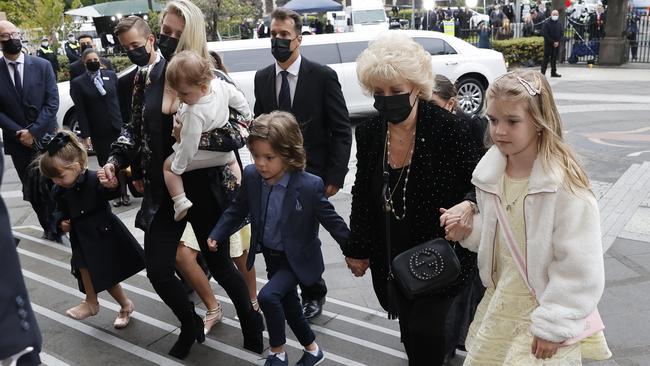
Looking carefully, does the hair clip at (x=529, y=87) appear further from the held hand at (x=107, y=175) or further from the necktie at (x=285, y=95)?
the held hand at (x=107, y=175)

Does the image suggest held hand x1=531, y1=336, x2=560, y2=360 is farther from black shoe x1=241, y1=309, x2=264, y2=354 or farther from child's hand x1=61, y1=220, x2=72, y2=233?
child's hand x1=61, y1=220, x2=72, y2=233

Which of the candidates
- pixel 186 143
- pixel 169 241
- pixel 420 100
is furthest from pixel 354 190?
pixel 169 241

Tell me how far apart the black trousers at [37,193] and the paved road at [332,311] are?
225mm

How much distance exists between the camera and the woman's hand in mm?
2510

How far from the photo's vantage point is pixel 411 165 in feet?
9.06

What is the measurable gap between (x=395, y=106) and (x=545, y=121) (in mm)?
694

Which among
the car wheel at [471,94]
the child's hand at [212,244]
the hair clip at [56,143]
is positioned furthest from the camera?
the car wheel at [471,94]

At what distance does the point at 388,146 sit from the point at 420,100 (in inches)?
9.9

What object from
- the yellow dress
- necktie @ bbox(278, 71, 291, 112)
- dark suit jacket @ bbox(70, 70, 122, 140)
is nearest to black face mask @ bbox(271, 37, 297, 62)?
necktie @ bbox(278, 71, 291, 112)

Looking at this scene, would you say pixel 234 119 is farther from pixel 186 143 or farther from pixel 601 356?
pixel 601 356

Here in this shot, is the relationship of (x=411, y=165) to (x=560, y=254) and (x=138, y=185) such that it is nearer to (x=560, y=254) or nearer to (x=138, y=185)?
(x=560, y=254)

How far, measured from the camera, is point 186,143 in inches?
132

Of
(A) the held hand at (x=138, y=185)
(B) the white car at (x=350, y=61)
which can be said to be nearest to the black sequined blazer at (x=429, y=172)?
(A) the held hand at (x=138, y=185)

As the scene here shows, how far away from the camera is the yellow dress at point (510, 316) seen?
2.27m
